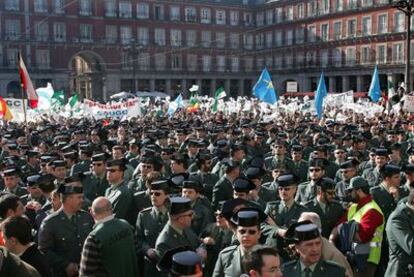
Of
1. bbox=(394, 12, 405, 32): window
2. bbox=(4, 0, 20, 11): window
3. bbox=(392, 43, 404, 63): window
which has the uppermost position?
bbox=(4, 0, 20, 11): window

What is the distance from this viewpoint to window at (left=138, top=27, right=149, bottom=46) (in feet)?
210

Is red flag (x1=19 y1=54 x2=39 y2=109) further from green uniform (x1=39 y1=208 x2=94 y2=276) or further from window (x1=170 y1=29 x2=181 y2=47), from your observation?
window (x1=170 y1=29 x2=181 y2=47)

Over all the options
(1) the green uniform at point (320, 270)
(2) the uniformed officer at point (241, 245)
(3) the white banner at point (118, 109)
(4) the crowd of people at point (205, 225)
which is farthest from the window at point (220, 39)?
(1) the green uniform at point (320, 270)

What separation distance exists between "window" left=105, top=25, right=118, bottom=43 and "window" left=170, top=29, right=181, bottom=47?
7.29 meters

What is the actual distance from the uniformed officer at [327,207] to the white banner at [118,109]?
14681 mm

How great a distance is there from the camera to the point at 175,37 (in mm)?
66438

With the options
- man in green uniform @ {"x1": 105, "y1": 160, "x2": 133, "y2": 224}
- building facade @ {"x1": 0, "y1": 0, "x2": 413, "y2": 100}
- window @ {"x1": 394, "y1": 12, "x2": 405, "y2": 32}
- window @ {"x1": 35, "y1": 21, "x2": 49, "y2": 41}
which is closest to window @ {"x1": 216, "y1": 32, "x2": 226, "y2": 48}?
building facade @ {"x1": 0, "y1": 0, "x2": 413, "y2": 100}

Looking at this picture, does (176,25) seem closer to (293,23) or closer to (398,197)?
(293,23)

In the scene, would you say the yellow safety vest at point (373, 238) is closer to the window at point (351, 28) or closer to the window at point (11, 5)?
the window at point (11, 5)

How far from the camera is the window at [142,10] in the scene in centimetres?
6353

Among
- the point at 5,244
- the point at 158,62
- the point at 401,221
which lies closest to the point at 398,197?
the point at 401,221

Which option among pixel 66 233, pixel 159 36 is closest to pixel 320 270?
pixel 66 233

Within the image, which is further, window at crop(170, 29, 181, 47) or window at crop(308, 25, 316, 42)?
window at crop(170, 29, 181, 47)

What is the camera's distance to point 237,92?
72.2m
